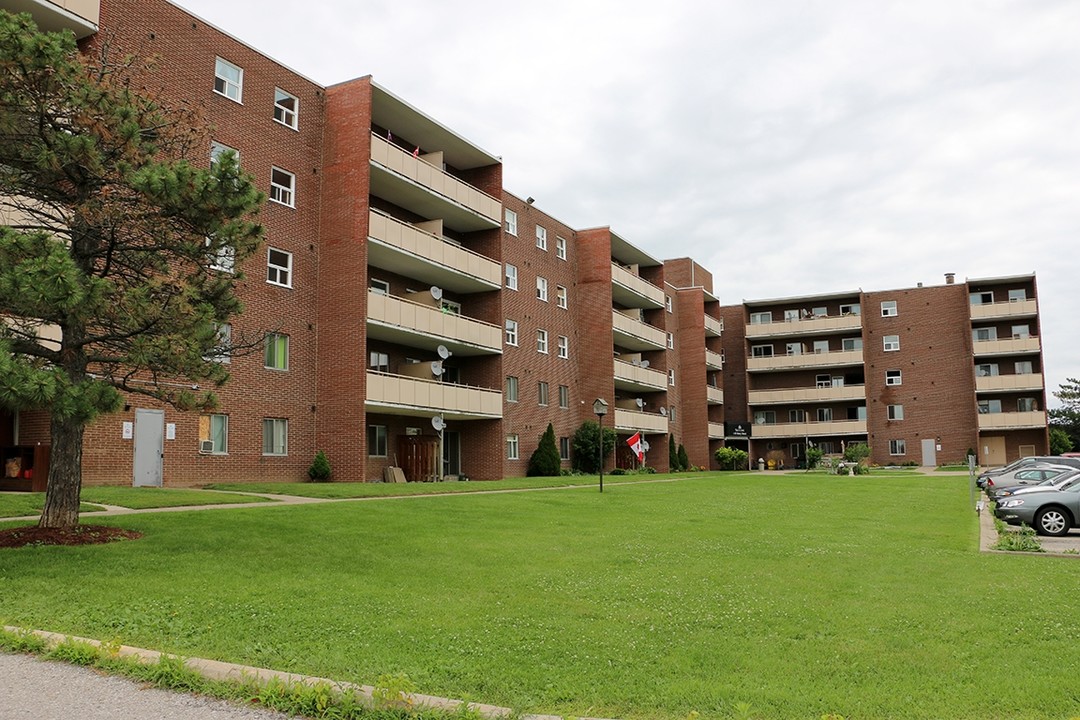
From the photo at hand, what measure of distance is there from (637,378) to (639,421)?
2672 millimetres

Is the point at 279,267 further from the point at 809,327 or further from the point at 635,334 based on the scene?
the point at 809,327

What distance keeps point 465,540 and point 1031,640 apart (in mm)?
8581

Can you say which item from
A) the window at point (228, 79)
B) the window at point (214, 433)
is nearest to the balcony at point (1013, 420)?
the window at point (214, 433)

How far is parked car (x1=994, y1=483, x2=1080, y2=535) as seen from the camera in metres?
18.1

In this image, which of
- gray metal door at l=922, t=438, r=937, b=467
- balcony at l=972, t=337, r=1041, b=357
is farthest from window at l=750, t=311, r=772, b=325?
balcony at l=972, t=337, r=1041, b=357

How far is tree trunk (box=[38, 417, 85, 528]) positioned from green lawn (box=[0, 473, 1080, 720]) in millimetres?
1363

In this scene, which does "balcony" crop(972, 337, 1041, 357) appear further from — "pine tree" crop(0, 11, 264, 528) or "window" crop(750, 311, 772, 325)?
"pine tree" crop(0, 11, 264, 528)

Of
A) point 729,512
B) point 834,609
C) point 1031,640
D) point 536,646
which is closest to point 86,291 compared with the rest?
point 536,646

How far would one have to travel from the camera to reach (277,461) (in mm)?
28234

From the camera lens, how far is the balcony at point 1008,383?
64.0m

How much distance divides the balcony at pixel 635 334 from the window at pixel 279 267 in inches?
950

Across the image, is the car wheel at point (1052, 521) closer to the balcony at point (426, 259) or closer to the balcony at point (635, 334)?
the balcony at point (426, 259)

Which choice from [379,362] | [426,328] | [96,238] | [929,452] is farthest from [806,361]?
[96,238]

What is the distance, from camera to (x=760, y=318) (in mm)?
75500
